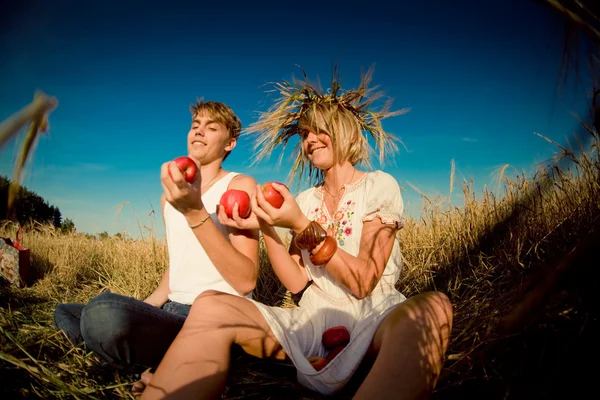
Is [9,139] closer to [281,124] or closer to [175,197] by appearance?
[175,197]

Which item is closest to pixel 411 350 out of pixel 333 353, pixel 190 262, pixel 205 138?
pixel 333 353

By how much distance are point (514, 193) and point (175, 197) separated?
2.90 meters

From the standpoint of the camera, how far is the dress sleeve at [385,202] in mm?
1940

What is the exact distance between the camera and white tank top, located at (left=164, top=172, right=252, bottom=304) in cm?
214

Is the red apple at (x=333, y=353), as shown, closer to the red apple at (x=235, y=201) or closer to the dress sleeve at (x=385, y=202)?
the dress sleeve at (x=385, y=202)

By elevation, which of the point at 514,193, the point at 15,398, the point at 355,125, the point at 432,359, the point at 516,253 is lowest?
the point at 15,398

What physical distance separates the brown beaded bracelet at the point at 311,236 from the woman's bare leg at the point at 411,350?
50cm

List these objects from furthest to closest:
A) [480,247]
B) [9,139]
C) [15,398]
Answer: [480,247] → [15,398] → [9,139]

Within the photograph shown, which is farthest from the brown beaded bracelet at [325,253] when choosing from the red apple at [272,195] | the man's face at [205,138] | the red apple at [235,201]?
the man's face at [205,138]

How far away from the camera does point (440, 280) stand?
313 centimetres

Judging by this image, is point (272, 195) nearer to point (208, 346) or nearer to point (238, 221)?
point (238, 221)

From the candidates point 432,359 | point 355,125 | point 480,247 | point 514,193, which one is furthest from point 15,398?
point 514,193

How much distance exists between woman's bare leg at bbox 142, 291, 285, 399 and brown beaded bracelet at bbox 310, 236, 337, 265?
0.39 m

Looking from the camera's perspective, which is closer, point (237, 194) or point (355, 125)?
point (237, 194)
